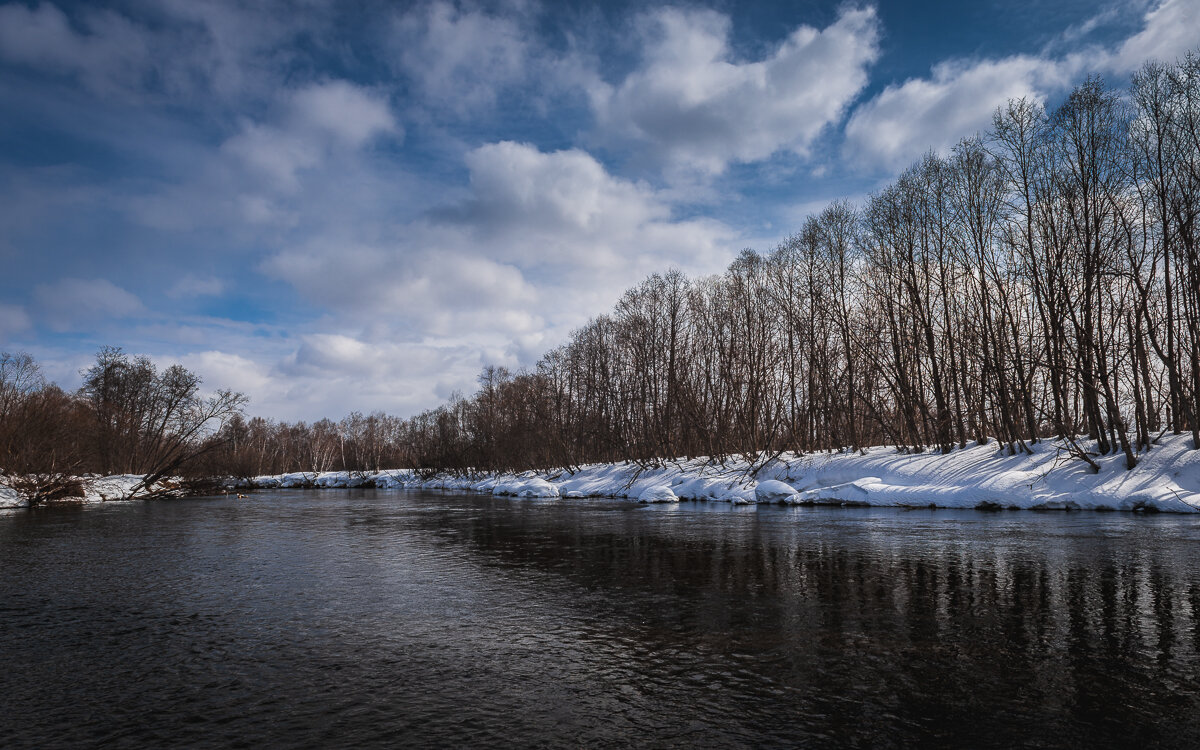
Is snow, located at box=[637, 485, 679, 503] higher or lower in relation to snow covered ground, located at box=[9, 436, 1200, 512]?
lower

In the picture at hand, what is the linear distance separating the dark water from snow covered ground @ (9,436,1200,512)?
8.54 metres

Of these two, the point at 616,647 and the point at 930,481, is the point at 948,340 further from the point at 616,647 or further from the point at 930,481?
the point at 616,647

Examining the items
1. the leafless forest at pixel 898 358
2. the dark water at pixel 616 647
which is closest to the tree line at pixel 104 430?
the leafless forest at pixel 898 358

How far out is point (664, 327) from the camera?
4825cm

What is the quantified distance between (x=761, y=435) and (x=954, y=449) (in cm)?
1301

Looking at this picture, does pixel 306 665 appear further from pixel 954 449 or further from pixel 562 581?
pixel 954 449

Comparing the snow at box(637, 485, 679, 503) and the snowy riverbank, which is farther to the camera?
the snow at box(637, 485, 679, 503)

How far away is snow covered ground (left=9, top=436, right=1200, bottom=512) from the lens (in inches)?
818

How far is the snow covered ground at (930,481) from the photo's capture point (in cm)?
2078

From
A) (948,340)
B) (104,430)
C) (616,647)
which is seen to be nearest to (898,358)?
(948,340)

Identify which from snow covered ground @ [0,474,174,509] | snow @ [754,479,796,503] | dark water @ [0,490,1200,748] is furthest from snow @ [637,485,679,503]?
snow covered ground @ [0,474,174,509]

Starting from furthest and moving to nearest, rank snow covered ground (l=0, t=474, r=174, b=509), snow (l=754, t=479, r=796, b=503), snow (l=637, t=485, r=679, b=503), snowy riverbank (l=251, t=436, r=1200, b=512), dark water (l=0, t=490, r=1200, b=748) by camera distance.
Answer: snow covered ground (l=0, t=474, r=174, b=509), snow (l=637, t=485, r=679, b=503), snow (l=754, t=479, r=796, b=503), snowy riverbank (l=251, t=436, r=1200, b=512), dark water (l=0, t=490, r=1200, b=748)

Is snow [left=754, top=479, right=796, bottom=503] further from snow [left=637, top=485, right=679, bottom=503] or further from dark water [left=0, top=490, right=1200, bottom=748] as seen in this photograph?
dark water [left=0, top=490, right=1200, bottom=748]

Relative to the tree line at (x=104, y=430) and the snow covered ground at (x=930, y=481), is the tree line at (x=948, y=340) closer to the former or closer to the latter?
the snow covered ground at (x=930, y=481)
